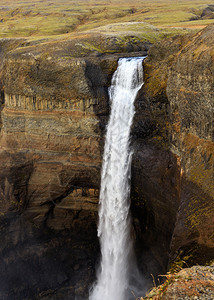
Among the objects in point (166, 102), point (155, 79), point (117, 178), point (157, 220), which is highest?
point (155, 79)

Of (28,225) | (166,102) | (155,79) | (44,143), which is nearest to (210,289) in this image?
(166,102)

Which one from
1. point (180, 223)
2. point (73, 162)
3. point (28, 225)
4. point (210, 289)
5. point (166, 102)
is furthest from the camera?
point (28, 225)

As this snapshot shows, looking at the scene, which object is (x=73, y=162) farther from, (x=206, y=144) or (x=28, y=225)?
(x=206, y=144)

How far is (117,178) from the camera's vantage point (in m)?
24.8

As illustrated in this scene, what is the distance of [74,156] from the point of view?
2697cm

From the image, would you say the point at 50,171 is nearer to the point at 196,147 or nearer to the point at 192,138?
the point at 192,138

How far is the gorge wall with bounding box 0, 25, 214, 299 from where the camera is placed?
2134 cm

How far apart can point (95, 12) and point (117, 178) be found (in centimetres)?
6770

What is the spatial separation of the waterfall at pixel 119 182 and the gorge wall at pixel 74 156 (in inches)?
31.4

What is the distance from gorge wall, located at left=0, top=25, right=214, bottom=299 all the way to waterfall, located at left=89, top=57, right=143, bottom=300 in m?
0.80

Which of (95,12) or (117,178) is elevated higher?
(95,12)

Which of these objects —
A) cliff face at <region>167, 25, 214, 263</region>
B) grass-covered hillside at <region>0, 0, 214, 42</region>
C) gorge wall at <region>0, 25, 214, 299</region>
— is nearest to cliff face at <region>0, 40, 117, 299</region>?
gorge wall at <region>0, 25, 214, 299</region>

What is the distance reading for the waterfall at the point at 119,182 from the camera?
2433 centimetres

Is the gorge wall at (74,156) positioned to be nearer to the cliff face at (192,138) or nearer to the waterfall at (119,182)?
the cliff face at (192,138)
